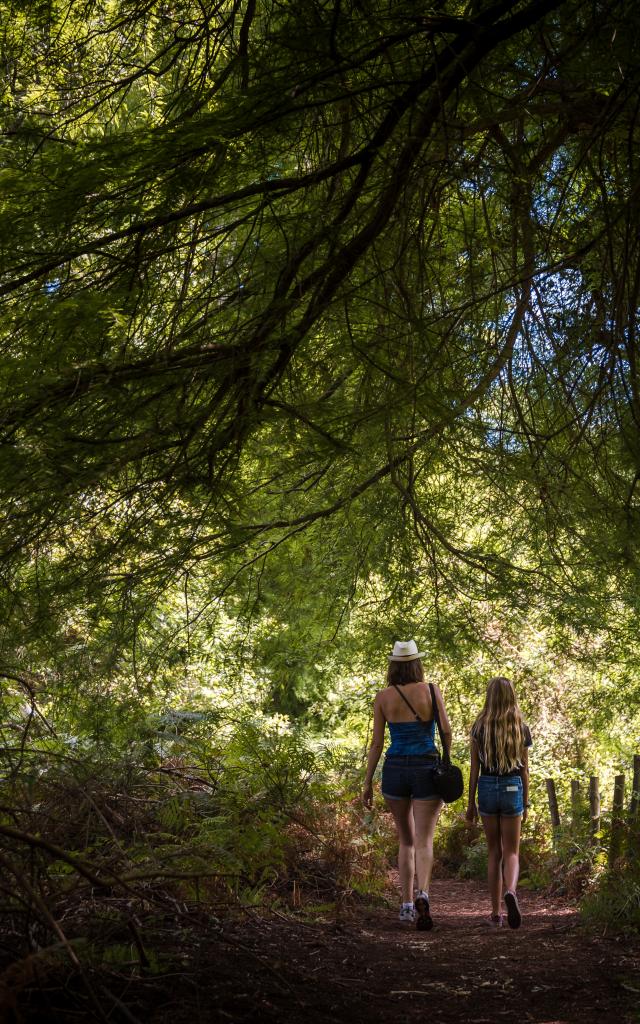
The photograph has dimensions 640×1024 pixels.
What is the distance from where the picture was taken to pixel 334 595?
7.00 metres

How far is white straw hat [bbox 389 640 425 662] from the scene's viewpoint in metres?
6.82

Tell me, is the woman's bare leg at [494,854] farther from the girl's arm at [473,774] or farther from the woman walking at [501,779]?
the girl's arm at [473,774]

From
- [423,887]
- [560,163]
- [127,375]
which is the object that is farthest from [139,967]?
[560,163]

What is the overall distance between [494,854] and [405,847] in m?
0.69

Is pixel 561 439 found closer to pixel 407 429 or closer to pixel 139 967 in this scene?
pixel 407 429

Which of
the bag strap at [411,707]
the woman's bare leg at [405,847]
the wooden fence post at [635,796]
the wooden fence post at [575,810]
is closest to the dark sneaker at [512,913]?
the woman's bare leg at [405,847]

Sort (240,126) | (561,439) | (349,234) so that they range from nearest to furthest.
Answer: (240,126)
(349,234)
(561,439)

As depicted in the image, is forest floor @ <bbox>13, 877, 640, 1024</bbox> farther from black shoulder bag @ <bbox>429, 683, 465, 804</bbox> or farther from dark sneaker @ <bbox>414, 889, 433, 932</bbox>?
black shoulder bag @ <bbox>429, 683, 465, 804</bbox>

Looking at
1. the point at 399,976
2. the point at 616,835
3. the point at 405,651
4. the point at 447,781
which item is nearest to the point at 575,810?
the point at 616,835

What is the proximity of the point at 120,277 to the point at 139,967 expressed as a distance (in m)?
2.60

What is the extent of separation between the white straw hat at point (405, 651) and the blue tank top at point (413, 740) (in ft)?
1.46

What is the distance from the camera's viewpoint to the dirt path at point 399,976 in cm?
354

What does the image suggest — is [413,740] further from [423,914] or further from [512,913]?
[512,913]

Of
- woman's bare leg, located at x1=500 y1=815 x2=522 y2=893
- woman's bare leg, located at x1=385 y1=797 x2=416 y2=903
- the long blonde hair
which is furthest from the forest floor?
the long blonde hair
